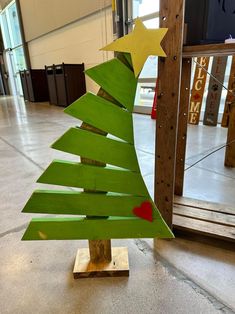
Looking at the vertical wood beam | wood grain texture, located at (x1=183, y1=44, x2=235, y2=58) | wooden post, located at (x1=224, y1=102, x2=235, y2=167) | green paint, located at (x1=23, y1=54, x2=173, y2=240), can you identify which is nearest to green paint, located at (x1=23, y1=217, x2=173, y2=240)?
green paint, located at (x1=23, y1=54, x2=173, y2=240)

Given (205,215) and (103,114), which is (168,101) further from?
(205,215)

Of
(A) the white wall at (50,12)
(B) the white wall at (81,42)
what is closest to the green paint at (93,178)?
(B) the white wall at (81,42)

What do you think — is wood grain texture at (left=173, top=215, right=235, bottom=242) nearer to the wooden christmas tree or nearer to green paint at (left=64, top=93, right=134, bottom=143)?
the wooden christmas tree

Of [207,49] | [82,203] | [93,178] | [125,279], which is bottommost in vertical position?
[125,279]

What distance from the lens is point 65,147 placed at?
32.8 inches

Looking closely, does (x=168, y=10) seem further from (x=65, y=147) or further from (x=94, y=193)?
(x=94, y=193)

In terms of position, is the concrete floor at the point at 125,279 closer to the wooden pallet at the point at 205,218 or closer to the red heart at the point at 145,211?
the wooden pallet at the point at 205,218

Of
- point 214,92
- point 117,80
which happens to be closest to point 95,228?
point 117,80

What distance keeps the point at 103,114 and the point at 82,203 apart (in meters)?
0.38

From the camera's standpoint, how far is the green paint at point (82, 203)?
93 cm

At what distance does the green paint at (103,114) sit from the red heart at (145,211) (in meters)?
0.29

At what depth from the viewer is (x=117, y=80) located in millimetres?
809

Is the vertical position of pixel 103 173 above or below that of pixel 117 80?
below

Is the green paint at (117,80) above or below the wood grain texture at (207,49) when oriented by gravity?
below
